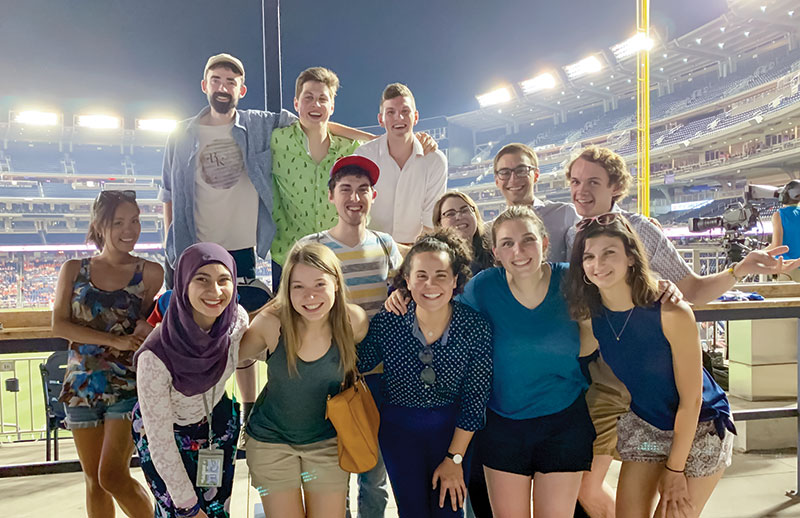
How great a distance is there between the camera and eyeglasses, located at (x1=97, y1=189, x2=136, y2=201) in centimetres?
217

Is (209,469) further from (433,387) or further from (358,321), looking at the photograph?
(433,387)

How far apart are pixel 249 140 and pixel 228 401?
1291 millimetres

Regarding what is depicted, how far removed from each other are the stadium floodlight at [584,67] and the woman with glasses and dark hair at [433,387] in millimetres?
27691

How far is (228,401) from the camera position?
1.87m

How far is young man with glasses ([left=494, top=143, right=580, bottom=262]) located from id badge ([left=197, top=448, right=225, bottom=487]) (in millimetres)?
1565

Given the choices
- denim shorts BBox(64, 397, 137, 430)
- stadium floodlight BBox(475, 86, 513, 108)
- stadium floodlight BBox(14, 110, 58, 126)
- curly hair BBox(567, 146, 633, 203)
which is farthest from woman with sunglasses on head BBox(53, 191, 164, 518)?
stadium floodlight BBox(14, 110, 58, 126)

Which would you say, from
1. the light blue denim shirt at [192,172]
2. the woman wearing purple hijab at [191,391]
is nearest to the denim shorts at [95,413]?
the woman wearing purple hijab at [191,391]

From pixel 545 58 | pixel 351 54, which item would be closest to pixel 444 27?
pixel 351 54

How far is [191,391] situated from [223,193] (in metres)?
1.15

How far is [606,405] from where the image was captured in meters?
2.00

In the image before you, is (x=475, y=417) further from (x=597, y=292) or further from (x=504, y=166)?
(x=504, y=166)

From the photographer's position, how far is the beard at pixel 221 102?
2449 millimetres

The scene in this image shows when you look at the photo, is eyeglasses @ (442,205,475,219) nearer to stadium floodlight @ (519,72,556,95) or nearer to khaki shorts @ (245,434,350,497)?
khaki shorts @ (245,434,350,497)

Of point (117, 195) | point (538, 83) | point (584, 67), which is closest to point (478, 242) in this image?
point (117, 195)
